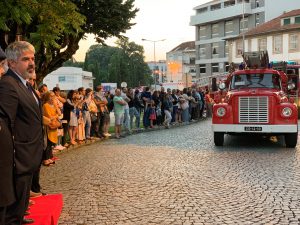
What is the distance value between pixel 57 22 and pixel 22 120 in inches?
387

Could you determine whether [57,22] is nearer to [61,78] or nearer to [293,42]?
[61,78]

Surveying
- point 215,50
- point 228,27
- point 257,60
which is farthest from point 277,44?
point 257,60

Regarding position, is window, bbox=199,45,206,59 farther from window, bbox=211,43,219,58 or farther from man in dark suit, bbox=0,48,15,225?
man in dark suit, bbox=0,48,15,225

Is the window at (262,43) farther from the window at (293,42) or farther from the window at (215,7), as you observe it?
the window at (215,7)

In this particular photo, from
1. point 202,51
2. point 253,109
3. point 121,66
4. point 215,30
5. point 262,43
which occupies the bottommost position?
point 253,109

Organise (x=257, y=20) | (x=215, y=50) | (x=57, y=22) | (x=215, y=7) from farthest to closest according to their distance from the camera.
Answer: (x=215, y=7) → (x=215, y=50) → (x=257, y=20) → (x=57, y=22)

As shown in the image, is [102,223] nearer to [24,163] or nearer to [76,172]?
[24,163]

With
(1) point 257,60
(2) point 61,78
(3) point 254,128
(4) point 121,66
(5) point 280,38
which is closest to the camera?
Answer: (3) point 254,128

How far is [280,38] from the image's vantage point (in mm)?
56562

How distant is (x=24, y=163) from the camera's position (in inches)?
155

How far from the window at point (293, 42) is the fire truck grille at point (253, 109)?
43.7 m

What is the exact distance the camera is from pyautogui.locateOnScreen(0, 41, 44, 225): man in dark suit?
3.80 m

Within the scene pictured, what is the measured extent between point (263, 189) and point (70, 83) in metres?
35.9

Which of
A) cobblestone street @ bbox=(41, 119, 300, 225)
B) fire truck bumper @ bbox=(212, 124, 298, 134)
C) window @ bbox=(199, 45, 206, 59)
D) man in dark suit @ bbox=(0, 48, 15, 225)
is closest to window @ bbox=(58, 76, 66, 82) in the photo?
cobblestone street @ bbox=(41, 119, 300, 225)
